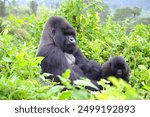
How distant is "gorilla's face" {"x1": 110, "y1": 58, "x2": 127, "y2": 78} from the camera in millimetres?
4260

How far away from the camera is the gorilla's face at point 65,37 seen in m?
4.25

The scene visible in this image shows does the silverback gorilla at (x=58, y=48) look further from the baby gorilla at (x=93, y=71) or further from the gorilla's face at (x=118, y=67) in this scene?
the gorilla's face at (x=118, y=67)

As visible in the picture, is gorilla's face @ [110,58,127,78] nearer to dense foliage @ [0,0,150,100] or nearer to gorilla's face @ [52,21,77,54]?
dense foliage @ [0,0,150,100]

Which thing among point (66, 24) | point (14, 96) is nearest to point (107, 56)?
point (66, 24)

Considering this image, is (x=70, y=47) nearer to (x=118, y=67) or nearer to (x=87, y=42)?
(x=118, y=67)

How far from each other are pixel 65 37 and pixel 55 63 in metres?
0.31

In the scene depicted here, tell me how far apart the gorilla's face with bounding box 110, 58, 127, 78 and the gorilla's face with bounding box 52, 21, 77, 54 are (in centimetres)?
45

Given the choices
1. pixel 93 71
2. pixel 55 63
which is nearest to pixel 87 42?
pixel 93 71

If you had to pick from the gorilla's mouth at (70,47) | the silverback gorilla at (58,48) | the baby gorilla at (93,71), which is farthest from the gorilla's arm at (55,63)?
the baby gorilla at (93,71)

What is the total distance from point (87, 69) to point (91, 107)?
116 inches

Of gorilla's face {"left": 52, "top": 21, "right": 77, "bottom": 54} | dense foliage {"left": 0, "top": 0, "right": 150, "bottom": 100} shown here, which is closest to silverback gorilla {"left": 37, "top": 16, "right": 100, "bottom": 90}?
gorilla's face {"left": 52, "top": 21, "right": 77, "bottom": 54}

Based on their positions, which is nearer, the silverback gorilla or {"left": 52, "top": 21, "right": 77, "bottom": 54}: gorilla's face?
the silverback gorilla

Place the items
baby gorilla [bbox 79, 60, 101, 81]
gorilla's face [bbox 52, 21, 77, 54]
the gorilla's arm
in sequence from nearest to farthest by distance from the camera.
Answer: the gorilla's arm
gorilla's face [bbox 52, 21, 77, 54]
baby gorilla [bbox 79, 60, 101, 81]

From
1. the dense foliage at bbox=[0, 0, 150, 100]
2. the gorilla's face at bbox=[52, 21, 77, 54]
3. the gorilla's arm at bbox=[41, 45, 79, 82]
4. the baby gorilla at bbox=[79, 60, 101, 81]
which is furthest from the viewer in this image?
the baby gorilla at bbox=[79, 60, 101, 81]
